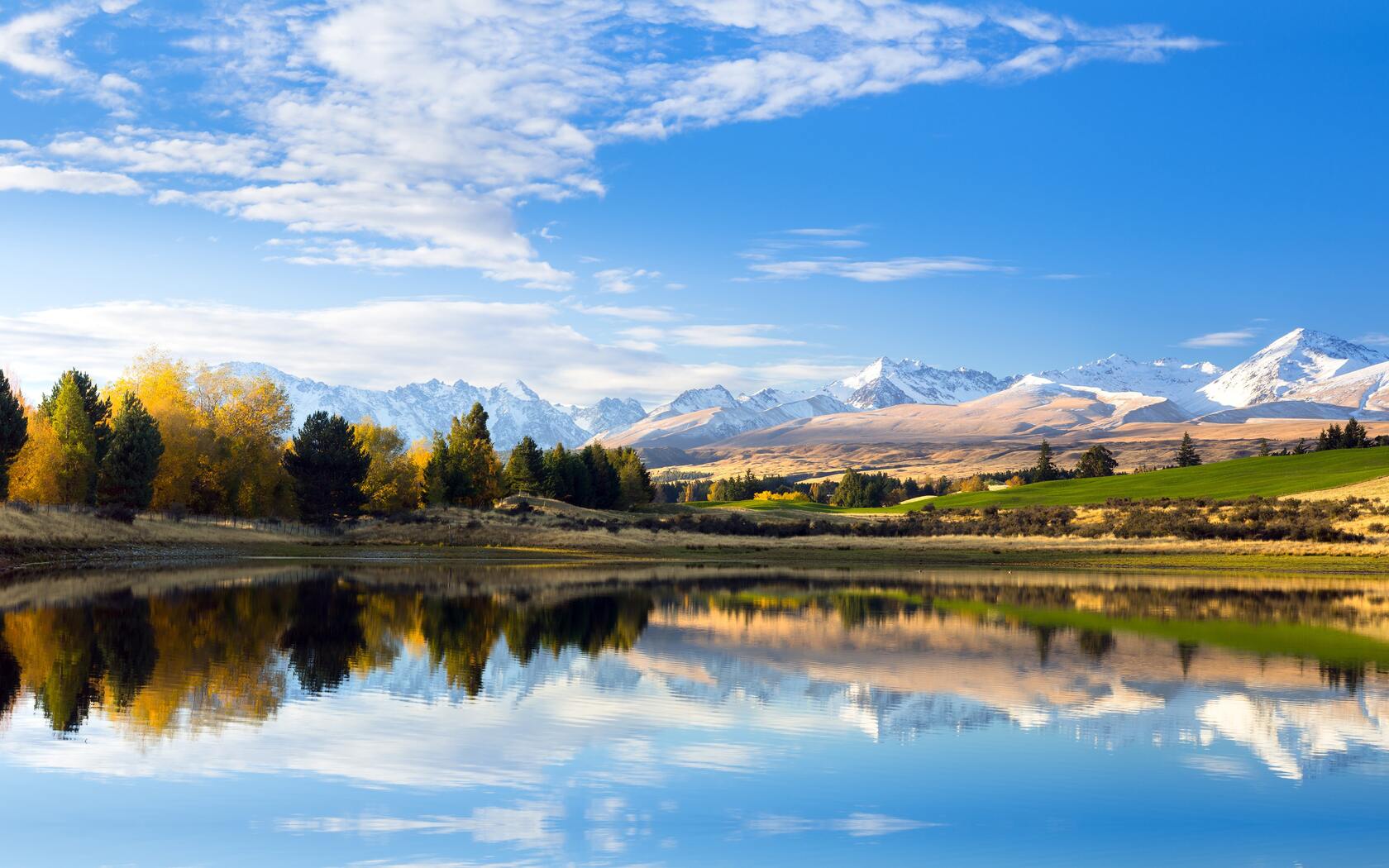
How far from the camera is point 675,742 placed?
17797 millimetres

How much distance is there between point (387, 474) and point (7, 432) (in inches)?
1817

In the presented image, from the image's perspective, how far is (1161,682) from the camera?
965 inches

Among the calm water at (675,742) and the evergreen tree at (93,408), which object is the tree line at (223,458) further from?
the calm water at (675,742)

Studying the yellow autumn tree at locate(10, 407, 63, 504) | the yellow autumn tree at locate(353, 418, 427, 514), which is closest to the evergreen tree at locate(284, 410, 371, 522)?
the yellow autumn tree at locate(353, 418, 427, 514)

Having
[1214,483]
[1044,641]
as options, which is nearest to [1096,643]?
→ [1044,641]

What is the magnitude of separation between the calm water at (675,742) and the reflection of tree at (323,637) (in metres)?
0.21

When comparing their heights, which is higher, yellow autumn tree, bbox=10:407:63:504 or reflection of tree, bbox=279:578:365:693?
yellow autumn tree, bbox=10:407:63:504

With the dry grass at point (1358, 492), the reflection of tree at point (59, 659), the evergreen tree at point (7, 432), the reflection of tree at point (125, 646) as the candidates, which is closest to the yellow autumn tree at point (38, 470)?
the evergreen tree at point (7, 432)

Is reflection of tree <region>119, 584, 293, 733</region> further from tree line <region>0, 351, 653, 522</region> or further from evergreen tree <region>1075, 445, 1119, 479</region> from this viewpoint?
evergreen tree <region>1075, 445, 1119, 479</region>

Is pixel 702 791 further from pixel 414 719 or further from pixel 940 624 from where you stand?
pixel 940 624

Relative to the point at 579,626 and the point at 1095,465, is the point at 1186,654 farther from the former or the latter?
the point at 1095,465

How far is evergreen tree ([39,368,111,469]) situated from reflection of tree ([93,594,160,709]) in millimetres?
48186

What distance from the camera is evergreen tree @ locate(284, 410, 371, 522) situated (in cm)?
9250

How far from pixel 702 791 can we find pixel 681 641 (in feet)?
55.7
